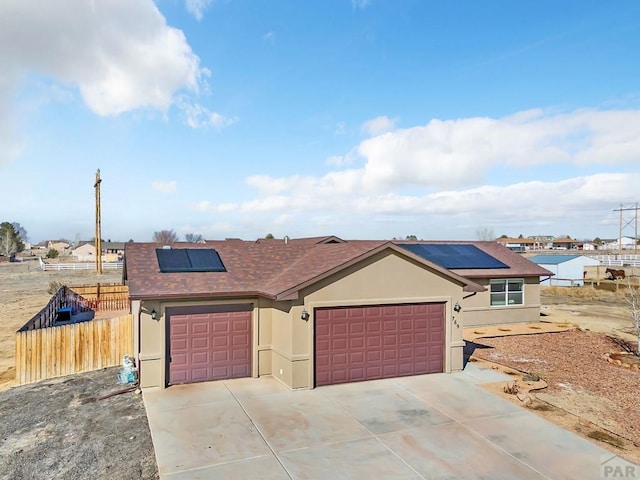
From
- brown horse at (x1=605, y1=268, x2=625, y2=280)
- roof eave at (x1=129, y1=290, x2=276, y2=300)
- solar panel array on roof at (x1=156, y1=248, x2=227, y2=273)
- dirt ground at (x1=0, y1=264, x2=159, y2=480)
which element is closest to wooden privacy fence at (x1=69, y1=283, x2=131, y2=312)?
dirt ground at (x1=0, y1=264, x2=159, y2=480)

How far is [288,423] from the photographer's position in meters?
10.1

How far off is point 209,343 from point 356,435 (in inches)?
238

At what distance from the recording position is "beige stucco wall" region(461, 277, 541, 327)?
22828 mm

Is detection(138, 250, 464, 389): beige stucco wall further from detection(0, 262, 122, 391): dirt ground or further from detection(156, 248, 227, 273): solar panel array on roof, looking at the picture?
detection(0, 262, 122, 391): dirt ground

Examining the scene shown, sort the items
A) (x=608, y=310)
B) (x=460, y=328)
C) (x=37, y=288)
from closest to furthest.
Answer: (x=460, y=328), (x=608, y=310), (x=37, y=288)

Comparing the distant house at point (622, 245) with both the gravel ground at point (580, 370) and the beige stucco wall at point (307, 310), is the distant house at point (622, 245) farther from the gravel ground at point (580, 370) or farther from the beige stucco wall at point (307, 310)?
the beige stucco wall at point (307, 310)

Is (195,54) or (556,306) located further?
(556,306)

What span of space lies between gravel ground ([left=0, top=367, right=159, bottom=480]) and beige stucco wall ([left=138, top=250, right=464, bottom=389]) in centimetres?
170

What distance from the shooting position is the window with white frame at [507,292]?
929 inches

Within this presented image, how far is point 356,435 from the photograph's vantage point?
31.1 feet

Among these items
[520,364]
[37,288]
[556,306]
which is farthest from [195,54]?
[37,288]

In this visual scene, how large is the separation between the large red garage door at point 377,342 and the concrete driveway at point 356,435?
0.71 m

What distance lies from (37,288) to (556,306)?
44949 millimetres

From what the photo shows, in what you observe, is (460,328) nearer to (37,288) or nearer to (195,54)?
(195,54)
